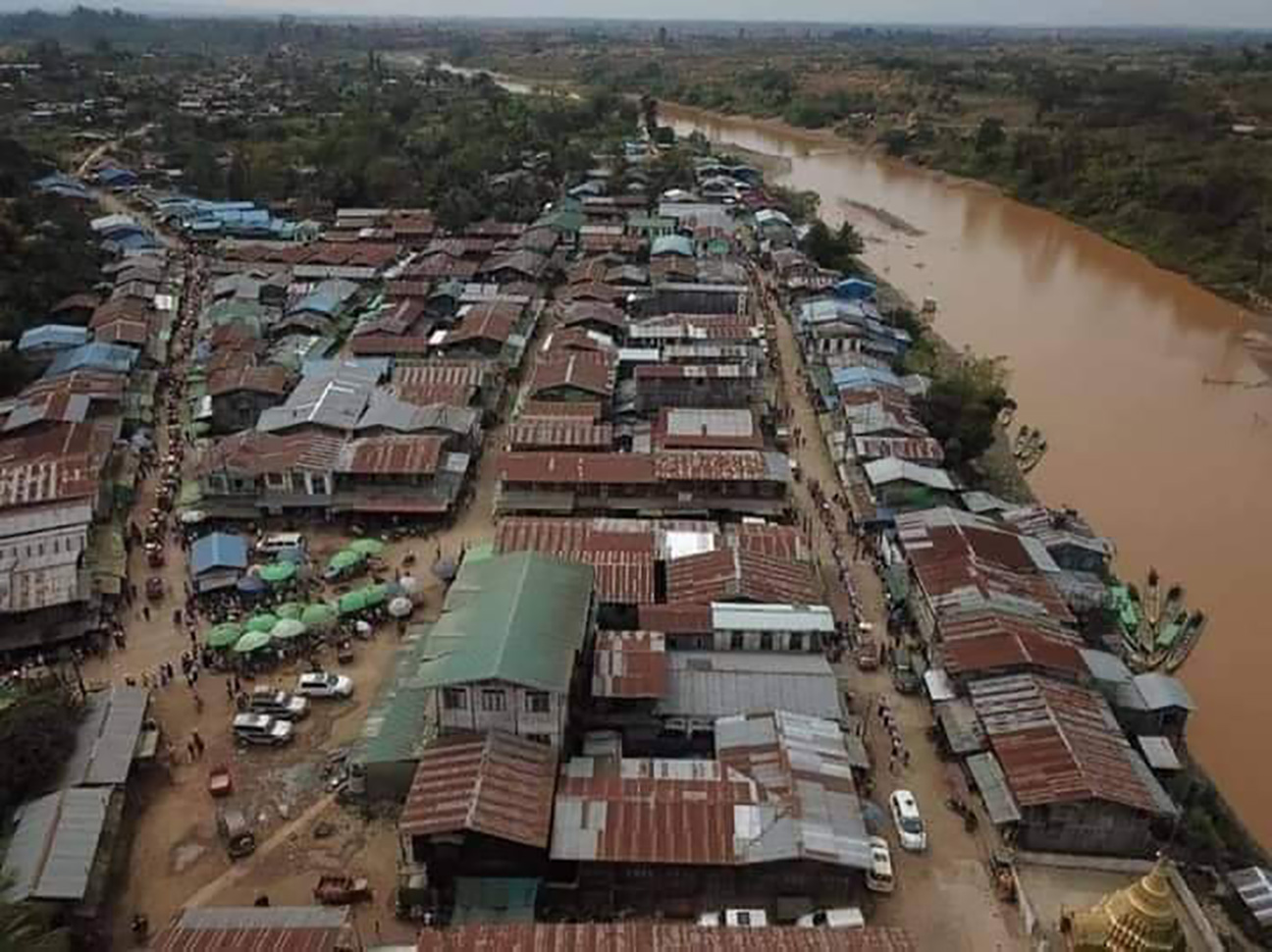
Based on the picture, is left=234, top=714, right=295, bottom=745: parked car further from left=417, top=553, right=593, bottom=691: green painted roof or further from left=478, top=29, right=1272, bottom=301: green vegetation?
left=478, top=29, right=1272, bottom=301: green vegetation

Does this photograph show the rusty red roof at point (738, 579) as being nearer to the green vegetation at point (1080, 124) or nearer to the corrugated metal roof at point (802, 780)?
the corrugated metal roof at point (802, 780)

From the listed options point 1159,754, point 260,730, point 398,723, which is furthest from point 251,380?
point 1159,754

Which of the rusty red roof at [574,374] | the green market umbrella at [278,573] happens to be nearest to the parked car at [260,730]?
the green market umbrella at [278,573]

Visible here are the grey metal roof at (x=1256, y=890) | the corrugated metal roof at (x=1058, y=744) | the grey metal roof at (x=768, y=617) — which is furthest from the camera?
the grey metal roof at (x=768, y=617)

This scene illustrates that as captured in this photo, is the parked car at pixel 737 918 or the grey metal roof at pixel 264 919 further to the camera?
the parked car at pixel 737 918

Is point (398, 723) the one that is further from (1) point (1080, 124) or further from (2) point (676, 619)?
(1) point (1080, 124)

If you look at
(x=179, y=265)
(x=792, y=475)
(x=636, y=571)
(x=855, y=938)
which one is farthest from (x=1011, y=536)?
(x=179, y=265)

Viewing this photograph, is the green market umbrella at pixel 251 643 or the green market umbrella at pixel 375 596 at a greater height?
the green market umbrella at pixel 251 643
